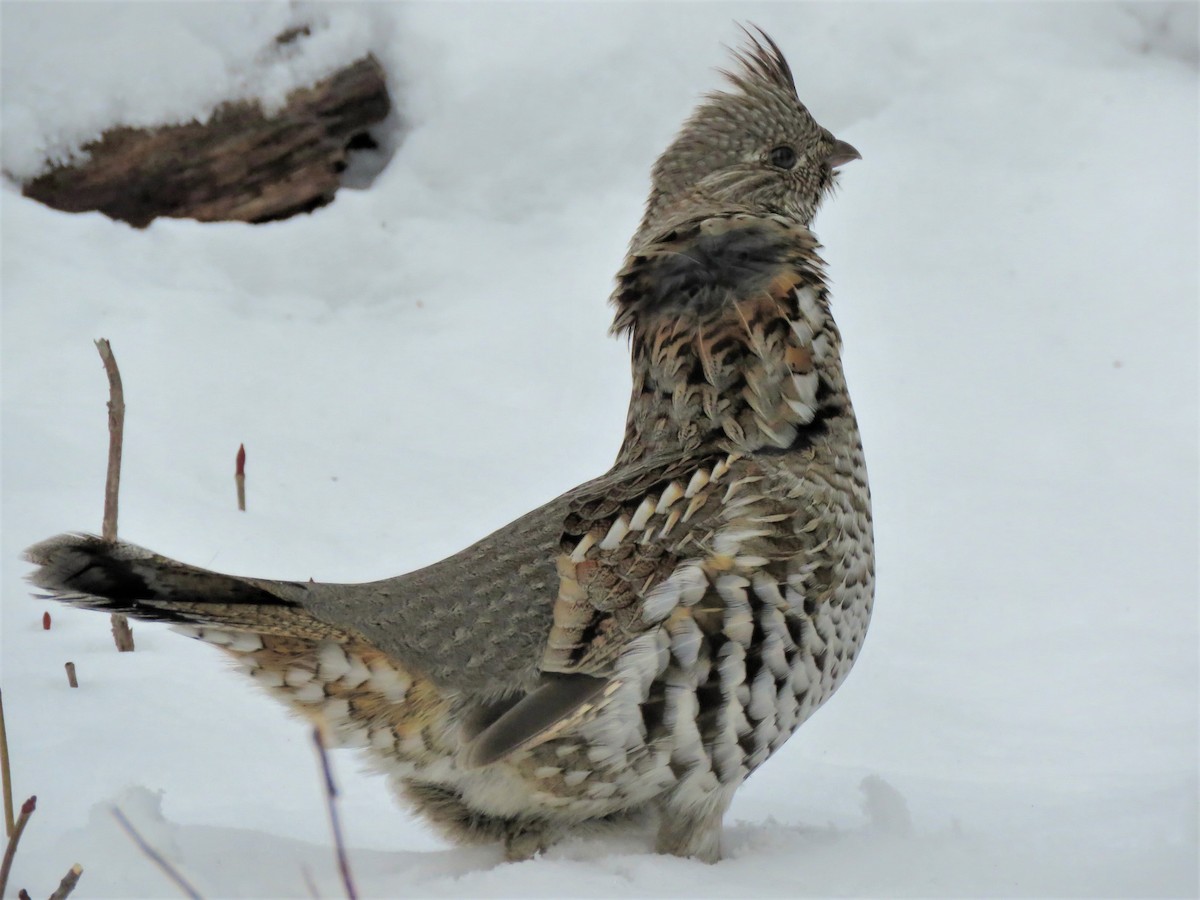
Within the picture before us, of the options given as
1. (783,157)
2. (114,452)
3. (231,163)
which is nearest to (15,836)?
(114,452)

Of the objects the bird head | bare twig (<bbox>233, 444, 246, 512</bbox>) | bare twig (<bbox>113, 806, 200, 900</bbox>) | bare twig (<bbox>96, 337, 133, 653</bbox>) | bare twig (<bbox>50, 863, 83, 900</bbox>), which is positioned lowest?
bare twig (<bbox>50, 863, 83, 900</bbox>)

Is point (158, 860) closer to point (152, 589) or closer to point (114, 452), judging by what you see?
point (152, 589)

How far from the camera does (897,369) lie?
5977 mm

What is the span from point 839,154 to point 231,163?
11.6ft

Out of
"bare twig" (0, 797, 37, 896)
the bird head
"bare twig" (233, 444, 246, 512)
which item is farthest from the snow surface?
the bird head

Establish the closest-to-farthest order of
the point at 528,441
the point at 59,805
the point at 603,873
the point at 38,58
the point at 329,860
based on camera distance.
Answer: the point at 603,873
the point at 329,860
the point at 59,805
the point at 528,441
the point at 38,58

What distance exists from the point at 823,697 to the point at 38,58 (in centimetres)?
525

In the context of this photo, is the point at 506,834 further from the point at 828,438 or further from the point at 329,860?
the point at 828,438

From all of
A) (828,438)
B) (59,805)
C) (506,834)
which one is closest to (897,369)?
(828,438)

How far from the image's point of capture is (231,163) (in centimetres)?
644

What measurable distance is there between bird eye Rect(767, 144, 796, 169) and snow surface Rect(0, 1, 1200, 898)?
1.66m

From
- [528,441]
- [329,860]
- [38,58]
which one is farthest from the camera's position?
[38,58]

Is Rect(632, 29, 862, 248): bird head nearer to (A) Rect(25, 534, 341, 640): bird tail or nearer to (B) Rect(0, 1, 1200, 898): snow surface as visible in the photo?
(A) Rect(25, 534, 341, 640): bird tail

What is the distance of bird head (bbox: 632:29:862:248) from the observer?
3562 mm
